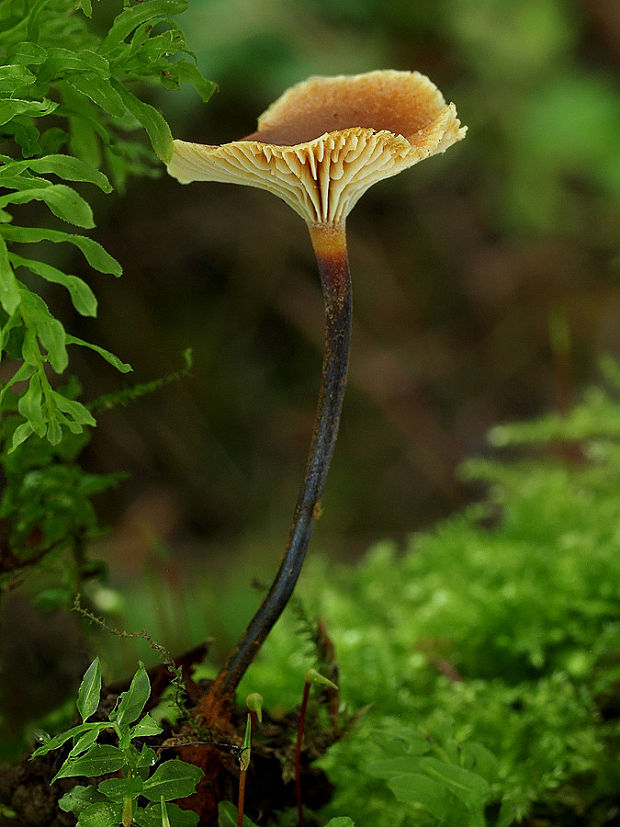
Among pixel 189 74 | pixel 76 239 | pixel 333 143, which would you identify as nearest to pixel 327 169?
pixel 333 143

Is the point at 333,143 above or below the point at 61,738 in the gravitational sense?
above

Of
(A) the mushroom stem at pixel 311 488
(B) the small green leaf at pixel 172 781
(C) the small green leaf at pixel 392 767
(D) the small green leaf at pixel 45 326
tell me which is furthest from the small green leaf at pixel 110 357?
(C) the small green leaf at pixel 392 767

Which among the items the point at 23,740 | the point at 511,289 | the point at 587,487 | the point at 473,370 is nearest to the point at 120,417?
the point at 473,370

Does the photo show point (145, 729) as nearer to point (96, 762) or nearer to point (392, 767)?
point (96, 762)

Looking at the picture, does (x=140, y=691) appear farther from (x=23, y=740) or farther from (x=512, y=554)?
(x=512, y=554)

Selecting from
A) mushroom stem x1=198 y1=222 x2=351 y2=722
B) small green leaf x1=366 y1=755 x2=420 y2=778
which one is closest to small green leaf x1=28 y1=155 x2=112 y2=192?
mushroom stem x1=198 y1=222 x2=351 y2=722

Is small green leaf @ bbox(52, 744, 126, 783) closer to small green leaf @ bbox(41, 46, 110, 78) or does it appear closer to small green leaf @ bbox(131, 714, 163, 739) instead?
small green leaf @ bbox(131, 714, 163, 739)
